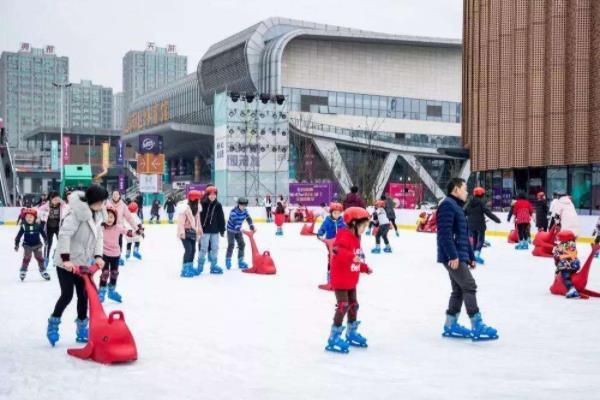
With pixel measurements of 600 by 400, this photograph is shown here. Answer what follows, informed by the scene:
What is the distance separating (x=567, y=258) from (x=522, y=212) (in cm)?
1046

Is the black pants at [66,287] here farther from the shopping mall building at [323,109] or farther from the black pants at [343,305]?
the shopping mall building at [323,109]

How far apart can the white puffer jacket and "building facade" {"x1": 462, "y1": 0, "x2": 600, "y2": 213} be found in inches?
1255

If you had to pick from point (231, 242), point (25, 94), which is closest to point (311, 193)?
point (231, 242)

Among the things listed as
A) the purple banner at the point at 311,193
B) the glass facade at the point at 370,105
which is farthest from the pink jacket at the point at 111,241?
the glass facade at the point at 370,105

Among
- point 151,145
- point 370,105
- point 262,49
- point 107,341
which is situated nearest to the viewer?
point 107,341

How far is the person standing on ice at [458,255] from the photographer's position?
7180mm

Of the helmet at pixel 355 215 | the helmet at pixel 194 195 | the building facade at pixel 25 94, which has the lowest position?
the helmet at pixel 355 215

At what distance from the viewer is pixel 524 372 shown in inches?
233

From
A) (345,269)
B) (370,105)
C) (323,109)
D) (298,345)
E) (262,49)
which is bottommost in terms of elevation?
(298,345)

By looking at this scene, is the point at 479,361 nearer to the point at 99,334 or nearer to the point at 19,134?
the point at 99,334

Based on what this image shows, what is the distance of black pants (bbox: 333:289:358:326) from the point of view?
6703 millimetres

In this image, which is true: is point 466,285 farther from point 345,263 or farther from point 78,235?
point 78,235

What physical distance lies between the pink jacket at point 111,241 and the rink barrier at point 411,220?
55.2 feet

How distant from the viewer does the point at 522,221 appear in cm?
2023
